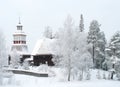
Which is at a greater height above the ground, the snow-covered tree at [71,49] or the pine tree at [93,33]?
the pine tree at [93,33]

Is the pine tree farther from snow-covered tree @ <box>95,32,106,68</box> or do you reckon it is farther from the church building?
the church building

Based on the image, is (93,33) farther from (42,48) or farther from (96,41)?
(42,48)

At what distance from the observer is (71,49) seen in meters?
43.3

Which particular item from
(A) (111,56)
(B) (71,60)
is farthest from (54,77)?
(A) (111,56)

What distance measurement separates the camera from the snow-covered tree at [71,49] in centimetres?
4303

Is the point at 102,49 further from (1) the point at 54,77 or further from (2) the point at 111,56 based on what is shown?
(1) the point at 54,77

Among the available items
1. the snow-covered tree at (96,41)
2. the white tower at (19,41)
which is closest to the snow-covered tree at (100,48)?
the snow-covered tree at (96,41)

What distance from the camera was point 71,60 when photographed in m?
42.9

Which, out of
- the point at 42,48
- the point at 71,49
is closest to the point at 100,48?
the point at 42,48

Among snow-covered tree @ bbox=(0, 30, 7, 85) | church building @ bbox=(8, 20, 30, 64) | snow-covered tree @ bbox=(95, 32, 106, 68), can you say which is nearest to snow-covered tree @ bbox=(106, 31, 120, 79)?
snow-covered tree @ bbox=(95, 32, 106, 68)

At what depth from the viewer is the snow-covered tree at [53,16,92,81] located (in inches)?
1694

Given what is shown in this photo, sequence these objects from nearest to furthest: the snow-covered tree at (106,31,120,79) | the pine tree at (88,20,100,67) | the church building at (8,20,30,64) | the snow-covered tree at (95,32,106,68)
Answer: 1. the snow-covered tree at (106,31,120,79)
2. the pine tree at (88,20,100,67)
3. the snow-covered tree at (95,32,106,68)
4. the church building at (8,20,30,64)

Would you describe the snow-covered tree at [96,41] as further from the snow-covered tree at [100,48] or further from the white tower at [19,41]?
the white tower at [19,41]

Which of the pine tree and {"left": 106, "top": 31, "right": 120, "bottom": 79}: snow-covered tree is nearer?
{"left": 106, "top": 31, "right": 120, "bottom": 79}: snow-covered tree
